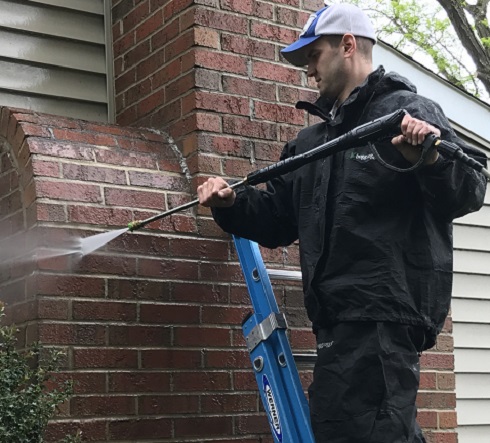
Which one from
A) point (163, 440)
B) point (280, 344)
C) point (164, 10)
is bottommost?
point (163, 440)

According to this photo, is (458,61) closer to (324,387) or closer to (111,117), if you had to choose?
(111,117)

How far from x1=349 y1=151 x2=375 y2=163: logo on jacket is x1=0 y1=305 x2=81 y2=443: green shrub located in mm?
1212

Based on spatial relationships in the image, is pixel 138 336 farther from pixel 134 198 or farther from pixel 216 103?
pixel 216 103

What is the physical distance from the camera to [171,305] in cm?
399

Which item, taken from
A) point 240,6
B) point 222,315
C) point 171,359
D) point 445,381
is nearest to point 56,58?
point 240,6

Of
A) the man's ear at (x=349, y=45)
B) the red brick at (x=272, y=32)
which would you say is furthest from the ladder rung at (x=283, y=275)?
the red brick at (x=272, y=32)

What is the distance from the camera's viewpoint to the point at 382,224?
3.14 meters

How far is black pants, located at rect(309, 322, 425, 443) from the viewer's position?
2947mm

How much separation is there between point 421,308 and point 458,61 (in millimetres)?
18026

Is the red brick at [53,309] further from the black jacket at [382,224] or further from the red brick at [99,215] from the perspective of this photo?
the black jacket at [382,224]

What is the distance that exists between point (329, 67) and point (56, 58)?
5.70 ft

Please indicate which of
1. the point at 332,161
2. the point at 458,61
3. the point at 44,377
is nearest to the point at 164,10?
the point at 332,161

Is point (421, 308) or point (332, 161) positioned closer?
point (421, 308)

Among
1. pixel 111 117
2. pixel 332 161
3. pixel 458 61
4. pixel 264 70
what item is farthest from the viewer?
pixel 458 61
